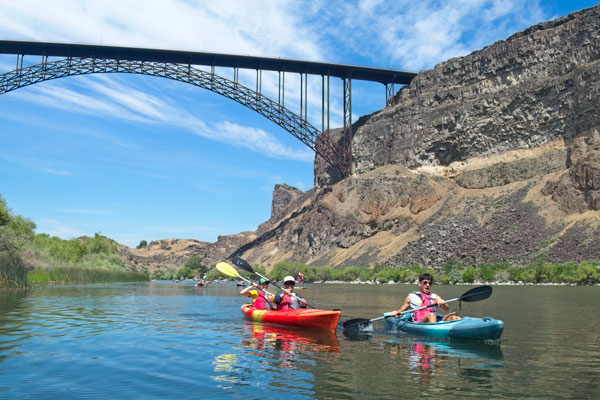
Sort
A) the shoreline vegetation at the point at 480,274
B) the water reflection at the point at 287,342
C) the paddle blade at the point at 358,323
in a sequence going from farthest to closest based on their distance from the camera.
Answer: the shoreline vegetation at the point at 480,274
the paddle blade at the point at 358,323
the water reflection at the point at 287,342

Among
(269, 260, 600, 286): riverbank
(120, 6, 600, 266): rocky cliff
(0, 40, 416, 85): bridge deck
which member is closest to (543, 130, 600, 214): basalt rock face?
(120, 6, 600, 266): rocky cliff

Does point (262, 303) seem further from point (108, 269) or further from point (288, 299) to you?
point (108, 269)

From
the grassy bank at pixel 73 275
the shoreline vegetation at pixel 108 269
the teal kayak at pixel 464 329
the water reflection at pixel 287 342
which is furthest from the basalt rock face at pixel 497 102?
the water reflection at pixel 287 342

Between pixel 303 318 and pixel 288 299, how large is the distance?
4.88 feet

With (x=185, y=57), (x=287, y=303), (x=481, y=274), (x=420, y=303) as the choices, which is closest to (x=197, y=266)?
(x=185, y=57)

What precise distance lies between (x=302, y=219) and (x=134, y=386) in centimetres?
8735

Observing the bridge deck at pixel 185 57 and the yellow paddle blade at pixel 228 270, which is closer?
the yellow paddle blade at pixel 228 270

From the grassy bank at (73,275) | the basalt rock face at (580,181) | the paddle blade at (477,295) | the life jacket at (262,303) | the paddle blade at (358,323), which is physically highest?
the basalt rock face at (580,181)

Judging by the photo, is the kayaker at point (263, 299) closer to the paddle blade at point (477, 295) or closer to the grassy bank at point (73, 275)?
the paddle blade at point (477, 295)

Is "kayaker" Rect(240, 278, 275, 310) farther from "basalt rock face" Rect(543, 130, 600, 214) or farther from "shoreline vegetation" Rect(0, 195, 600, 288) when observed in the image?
"basalt rock face" Rect(543, 130, 600, 214)

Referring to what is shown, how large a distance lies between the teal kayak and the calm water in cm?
25

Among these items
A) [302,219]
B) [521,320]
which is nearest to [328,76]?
[302,219]

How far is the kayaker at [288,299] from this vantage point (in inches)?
613

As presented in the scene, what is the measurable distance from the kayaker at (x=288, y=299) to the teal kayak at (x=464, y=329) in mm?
3838
